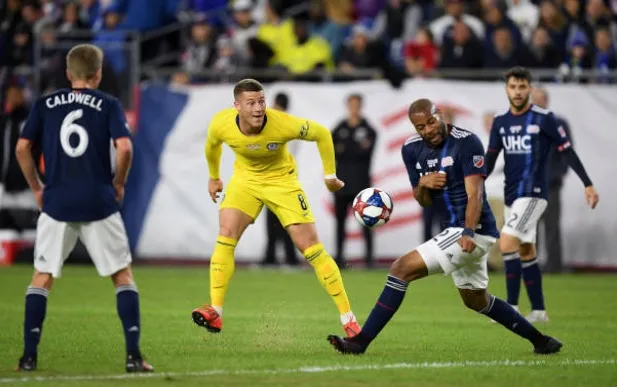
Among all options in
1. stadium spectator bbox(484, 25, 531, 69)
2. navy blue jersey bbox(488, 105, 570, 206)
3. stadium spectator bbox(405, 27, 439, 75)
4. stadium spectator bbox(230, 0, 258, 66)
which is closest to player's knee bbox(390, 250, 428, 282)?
navy blue jersey bbox(488, 105, 570, 206)

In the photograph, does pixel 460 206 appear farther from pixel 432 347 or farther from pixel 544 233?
pixel 544 233

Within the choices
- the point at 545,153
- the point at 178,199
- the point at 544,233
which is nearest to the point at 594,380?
the point at 545,153

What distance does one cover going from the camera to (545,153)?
14359 millimetres

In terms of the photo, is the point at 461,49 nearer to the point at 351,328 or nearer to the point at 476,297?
the point at 351,328

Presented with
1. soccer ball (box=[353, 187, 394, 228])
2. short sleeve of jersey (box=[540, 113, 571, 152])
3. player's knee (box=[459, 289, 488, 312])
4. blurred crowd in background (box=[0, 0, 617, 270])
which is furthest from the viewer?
blurred crowd in background (box=[0, 0, 617, 270])

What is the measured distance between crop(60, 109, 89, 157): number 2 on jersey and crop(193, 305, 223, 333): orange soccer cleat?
8.29ft

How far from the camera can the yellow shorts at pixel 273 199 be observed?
12125mm

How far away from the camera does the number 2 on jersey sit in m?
9.45

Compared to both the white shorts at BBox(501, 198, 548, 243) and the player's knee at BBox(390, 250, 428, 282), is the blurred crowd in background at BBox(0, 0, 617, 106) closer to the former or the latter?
the white shorts at BBox(501, 198, 548, 243)

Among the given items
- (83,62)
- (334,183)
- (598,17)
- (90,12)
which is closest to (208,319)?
(334,183)

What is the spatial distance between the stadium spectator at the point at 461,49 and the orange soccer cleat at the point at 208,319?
1155 centimetres

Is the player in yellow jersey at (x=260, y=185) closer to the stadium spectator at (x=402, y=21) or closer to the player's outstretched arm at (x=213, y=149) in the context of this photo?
the player's outstretched arm at (x=213, y=149)

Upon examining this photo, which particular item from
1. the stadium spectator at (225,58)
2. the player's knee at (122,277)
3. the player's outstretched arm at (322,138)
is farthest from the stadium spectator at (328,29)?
the player's knee at (122,277)

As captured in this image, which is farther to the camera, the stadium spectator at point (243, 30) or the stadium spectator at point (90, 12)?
the stadium spectator at point (90, 12)
